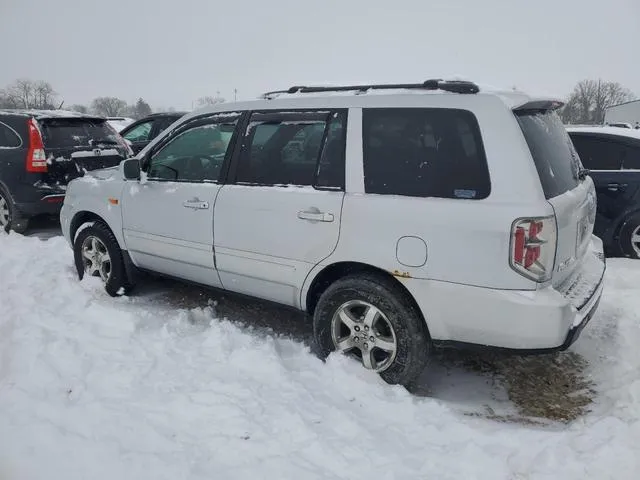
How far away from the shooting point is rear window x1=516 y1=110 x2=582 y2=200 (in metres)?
2.83

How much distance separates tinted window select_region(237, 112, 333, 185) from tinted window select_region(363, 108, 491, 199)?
1.20ft

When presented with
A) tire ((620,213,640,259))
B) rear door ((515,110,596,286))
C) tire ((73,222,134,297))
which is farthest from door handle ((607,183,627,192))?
tire ((73,222,134,297))

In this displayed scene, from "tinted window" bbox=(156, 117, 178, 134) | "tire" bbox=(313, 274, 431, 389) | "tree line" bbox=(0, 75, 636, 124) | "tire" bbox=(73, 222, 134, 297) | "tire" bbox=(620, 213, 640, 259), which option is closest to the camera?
"tire" bbox=(313, 274, 431, 389)

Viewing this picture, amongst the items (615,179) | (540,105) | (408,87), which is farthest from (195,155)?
(615,179)

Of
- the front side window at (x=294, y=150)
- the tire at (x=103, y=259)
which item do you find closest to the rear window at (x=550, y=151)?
the front side window at (x=294, y=150)

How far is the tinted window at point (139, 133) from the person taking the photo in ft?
33.9

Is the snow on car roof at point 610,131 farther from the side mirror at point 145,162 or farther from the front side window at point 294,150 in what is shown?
the side mirror at point 145,162

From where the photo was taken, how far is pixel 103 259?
15.7 ft

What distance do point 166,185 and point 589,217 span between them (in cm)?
321

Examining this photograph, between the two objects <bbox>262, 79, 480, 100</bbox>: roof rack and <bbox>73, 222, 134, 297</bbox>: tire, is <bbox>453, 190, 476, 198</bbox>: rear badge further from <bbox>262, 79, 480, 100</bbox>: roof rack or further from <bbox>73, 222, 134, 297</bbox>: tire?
<bbox>73, 222, 134, 297</bbox>: tire

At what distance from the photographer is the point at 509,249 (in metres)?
2.65

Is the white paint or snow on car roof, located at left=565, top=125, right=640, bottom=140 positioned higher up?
snow on car roof, located at left=565, top=125, right=640, bottom=140

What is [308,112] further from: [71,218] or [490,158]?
[71,218]

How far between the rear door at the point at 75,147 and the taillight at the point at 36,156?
59mm
